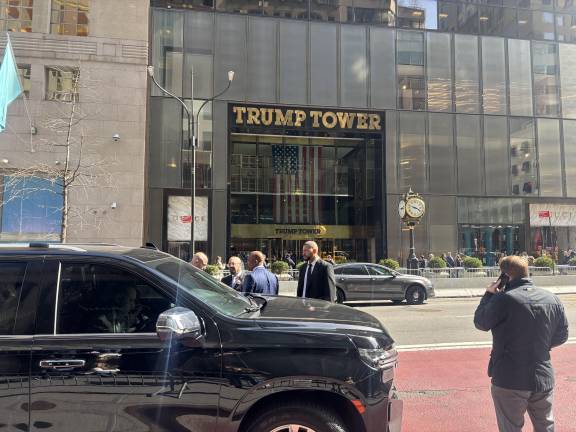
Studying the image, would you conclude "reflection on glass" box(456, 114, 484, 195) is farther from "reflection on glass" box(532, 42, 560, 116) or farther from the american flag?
the american flag

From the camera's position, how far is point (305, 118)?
97.6 ft

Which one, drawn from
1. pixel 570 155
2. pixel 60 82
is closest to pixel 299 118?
pixel 60 82

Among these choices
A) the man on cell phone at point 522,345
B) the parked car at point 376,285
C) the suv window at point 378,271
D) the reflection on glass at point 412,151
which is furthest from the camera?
the reflection on glass at point 412,151

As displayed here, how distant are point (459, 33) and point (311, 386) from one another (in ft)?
112

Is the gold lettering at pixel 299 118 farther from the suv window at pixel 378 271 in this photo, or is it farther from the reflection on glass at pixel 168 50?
the suv window at pixel 378 271

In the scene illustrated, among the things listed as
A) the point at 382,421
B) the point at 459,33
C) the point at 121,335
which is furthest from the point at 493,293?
the point at 459,33

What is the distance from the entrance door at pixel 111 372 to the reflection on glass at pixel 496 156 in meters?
31.9

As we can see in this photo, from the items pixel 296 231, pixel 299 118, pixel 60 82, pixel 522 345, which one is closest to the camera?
pixel 522 345

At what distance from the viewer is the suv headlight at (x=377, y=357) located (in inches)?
121

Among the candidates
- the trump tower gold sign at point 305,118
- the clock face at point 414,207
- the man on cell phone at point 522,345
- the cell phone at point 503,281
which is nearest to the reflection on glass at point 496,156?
the trump tower gold sign at point 305,118

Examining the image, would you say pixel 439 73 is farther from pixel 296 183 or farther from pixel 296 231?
pixel 296 231

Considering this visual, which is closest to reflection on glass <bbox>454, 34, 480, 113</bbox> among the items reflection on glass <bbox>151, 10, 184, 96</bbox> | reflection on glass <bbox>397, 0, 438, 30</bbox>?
reflection on glass <bbox>397, 0, 438, 30</bbox>

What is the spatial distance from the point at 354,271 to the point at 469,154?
63.0 ft

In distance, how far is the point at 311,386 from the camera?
117 inches
